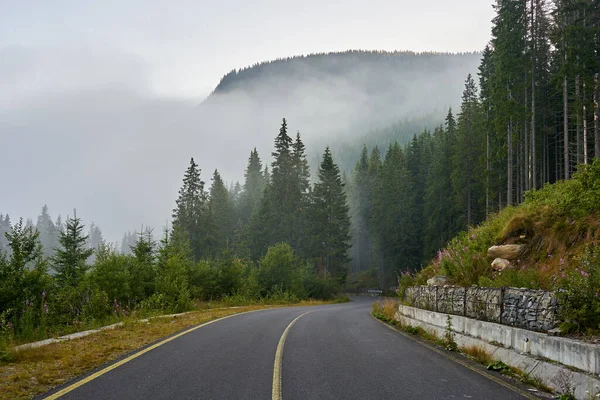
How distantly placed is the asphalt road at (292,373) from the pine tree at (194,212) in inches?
2528

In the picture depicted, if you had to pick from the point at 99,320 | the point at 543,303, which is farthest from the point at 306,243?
the point at 543,303

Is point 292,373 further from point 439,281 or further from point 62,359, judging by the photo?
point 439,281

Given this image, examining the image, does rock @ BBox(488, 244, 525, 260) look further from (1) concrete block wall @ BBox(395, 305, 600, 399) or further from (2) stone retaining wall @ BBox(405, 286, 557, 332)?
(1) concrete block wall @ BBox(395, 305, 600, 399)

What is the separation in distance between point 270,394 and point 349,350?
16.0 ft

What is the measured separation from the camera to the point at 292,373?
27.0ft

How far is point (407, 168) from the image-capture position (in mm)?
78938

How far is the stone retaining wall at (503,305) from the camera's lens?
8.56 m

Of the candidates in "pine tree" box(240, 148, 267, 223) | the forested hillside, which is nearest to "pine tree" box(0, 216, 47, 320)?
the forested hillside

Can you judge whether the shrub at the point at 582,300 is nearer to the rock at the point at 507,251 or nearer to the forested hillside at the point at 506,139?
the rock at the point at 507,251

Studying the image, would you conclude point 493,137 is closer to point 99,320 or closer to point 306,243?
point 306,243

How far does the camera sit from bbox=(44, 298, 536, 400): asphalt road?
6.75 meters

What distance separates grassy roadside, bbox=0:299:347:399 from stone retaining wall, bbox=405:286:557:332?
8.57 metres

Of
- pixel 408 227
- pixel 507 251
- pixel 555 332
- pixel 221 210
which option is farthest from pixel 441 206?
pixel 555 332

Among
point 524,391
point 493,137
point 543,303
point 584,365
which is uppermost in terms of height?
point 493,137
